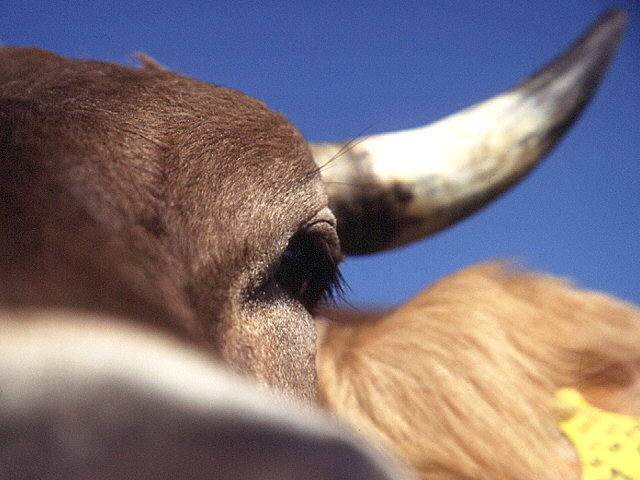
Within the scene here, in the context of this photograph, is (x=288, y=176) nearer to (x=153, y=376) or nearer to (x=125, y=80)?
(x=125, y=80)

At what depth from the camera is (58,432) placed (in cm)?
42

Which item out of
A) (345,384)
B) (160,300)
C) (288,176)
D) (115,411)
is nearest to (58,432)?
(115,411)

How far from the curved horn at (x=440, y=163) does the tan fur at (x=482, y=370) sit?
321 millimetres

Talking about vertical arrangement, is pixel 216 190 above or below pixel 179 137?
below

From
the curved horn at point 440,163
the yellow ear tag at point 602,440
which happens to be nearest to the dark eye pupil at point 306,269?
the curved horn at point 440,163

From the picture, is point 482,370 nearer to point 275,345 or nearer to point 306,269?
point 306,269

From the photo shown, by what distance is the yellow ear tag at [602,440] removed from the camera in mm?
1470

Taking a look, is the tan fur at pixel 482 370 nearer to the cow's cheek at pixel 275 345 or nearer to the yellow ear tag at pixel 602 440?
the yellow ear tag at pixel 602 440

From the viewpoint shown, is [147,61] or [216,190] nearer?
[216,190]

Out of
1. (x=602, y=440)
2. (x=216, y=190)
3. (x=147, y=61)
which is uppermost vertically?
(x=147, y=61)

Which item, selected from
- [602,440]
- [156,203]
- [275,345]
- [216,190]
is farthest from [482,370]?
[156,203]

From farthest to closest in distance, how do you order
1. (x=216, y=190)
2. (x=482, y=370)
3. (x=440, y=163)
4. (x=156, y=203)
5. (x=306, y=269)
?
1. (x=482, y=370)
2. (x=440, y=163)
3. (x=306, y=269)
4. (x=216, y=190)
5. (x=156, y=203)

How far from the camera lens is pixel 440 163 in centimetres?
145

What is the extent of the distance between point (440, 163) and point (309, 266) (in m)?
0.41
